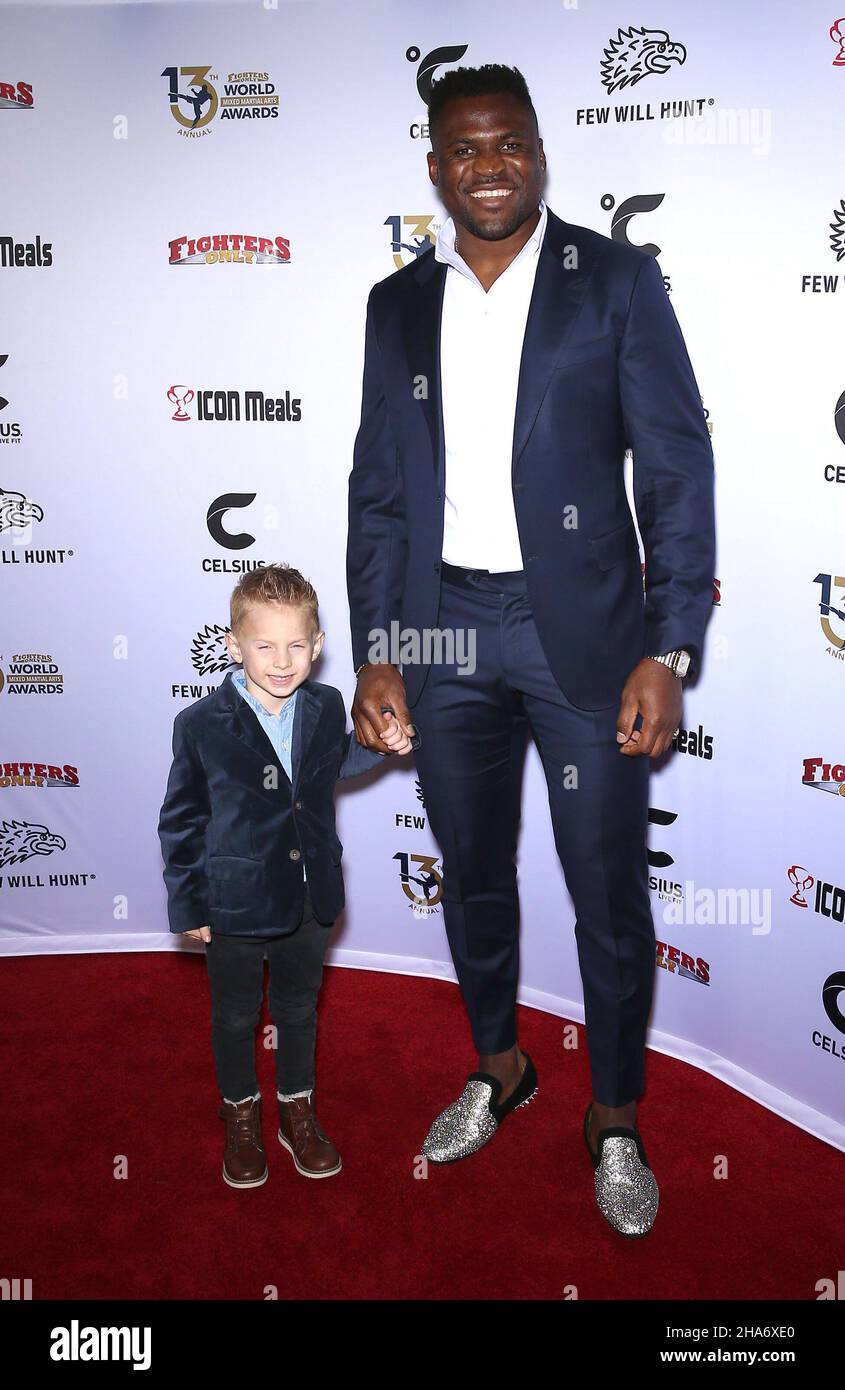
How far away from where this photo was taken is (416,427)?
2330mm

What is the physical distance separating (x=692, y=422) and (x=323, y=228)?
1333mm

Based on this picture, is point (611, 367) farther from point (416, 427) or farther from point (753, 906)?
point (753, 906)

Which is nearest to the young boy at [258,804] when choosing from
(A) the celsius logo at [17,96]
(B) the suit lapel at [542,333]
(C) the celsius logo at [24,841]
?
(B) the suit lapel at [542,333]

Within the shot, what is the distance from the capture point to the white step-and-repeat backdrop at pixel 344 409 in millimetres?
2541

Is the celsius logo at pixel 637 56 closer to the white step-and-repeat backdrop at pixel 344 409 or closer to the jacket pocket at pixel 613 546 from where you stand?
the white step-and-repeat backdrop at pixel 344 409

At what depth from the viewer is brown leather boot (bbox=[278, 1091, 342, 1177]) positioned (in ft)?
8.45

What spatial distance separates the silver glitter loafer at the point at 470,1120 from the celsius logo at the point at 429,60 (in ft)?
7.76

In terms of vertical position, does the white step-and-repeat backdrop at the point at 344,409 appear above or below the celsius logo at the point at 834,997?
above

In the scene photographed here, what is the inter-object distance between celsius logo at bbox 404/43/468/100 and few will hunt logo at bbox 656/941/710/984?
2.22m

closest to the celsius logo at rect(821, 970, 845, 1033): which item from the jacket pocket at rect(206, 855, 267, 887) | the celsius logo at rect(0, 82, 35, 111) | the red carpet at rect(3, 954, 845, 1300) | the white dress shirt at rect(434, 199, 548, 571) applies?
the red carpet at rect(3, 954, 845, 1300)

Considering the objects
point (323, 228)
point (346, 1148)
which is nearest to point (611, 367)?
point (323, 228)

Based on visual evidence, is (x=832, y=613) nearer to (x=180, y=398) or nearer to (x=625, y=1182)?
(x=625, y=1182)
